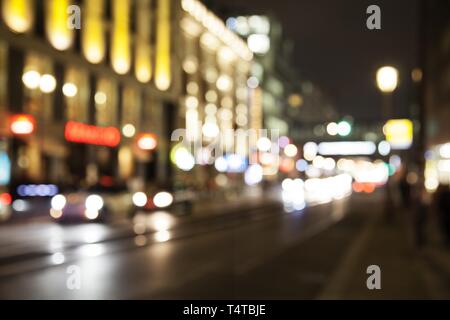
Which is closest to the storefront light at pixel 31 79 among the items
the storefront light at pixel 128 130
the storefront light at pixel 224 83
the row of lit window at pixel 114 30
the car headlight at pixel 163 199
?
the row of lit window at pixel 114 30

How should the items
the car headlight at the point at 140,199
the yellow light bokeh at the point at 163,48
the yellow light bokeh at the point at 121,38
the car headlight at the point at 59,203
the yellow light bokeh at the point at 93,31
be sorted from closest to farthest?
1. the car headlight at the point at 59,203
2. the car headlight at the point at 140,199
3. the yellow light bokeh at the point at 93,31
4. the yellow light bokeh at the point at 121,38
5. the yellow light bokeh at the point at 163,48

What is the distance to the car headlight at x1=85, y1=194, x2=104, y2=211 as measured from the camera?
25.7 metres

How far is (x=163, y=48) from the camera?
184 feet

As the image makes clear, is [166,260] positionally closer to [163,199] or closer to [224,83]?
[163,199]

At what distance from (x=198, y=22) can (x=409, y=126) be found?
43048 mm

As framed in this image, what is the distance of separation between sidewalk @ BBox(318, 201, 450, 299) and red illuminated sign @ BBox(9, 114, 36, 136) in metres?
18.9

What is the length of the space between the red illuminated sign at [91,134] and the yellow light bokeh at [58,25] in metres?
4.64

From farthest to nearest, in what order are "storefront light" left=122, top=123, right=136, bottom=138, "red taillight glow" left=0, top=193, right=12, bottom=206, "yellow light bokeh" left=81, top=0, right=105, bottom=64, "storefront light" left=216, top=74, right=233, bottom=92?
1. "storefront light" left=216, top=74, right=233, bottom=92
2. "storefront light" left=122, top=123, right=136, bottom=138
3. "yellow light bokeh" left=81, top=0, right=105, bottom=64
4. "red taillight glow" left=0, top=193, right=12, bottom=206

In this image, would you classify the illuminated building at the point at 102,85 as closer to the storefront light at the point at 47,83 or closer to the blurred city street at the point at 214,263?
the storefront light at the point at 47,83

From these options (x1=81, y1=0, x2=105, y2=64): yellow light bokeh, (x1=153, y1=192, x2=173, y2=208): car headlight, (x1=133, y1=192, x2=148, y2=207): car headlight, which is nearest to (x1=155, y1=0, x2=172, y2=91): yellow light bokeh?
(x1=81, y1=0, x2=105, y2=64): yellow light bokeh

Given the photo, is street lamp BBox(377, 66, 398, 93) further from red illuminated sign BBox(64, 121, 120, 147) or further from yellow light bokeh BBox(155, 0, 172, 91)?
yellow light bokeh BBox(155, 0, 172, 91)

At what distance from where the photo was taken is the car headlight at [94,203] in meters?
25.7

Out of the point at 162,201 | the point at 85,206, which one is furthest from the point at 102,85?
the point at 85,206
